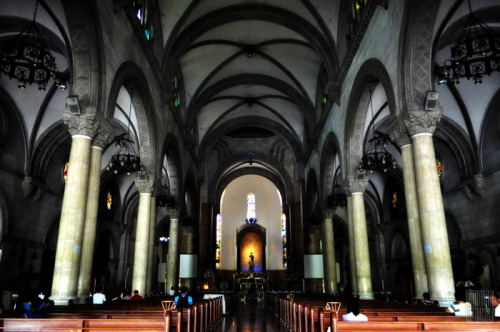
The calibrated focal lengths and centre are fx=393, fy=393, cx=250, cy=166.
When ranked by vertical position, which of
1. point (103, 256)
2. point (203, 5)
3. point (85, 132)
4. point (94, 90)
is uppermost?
point (203, 5)

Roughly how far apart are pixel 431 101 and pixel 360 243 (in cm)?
685

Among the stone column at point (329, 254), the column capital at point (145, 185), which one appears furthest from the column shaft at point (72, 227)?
the stone column at point (329, 254)

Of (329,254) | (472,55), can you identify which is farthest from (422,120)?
(329,254)

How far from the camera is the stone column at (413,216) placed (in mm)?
10719

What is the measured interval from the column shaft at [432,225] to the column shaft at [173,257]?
48.9 ft

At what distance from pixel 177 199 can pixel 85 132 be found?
37.9ft

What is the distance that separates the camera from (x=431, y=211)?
10.0 m

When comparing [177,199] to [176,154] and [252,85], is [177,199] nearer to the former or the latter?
[176,154]

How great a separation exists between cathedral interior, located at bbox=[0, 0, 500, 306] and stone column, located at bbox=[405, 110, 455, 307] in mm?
34

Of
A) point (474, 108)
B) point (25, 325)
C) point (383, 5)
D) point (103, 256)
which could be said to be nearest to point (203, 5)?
point (383, 5)

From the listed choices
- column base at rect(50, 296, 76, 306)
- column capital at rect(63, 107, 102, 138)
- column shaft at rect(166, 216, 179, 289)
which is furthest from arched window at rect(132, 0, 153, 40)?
column shaft at rect(166, 216, 179, 289)

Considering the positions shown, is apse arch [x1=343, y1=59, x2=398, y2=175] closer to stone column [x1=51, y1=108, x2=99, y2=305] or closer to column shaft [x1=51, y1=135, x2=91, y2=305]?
stone column [x1=51, y1=108, x2=99, y2=305]

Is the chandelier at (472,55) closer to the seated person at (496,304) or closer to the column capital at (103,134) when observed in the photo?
the seated person at (496,304)

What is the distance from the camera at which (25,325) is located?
5.02 metres
